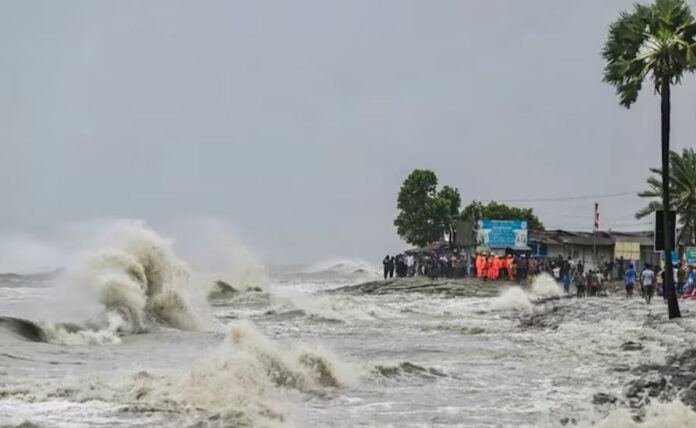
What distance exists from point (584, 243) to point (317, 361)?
44.5 metres

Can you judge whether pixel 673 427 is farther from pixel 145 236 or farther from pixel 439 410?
pixel 145 236

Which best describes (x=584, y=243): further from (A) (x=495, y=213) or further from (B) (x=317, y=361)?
(B) (x=317, y=361)

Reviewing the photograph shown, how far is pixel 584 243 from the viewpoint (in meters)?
53.6

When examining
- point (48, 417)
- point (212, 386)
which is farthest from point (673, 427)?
point (48, 417)

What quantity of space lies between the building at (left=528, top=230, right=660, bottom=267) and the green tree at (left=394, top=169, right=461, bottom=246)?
15133 millimetres

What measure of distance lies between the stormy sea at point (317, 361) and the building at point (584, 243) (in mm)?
27241

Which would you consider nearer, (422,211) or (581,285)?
(581,285)

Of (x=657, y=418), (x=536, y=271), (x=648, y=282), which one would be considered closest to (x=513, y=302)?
(x=648, y=282)

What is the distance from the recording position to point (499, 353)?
620 inches

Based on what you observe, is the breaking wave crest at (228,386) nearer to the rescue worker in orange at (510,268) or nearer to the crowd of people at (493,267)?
the crowd of people at (493,267)

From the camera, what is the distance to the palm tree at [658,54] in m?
19.1

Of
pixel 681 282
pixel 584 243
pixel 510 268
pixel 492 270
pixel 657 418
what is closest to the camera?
pixel 657 418

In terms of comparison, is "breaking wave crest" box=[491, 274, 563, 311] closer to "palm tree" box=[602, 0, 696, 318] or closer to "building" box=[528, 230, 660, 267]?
"palm tree" box=[602, 0, 696, 318]

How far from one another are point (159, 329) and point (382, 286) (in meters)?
22.3
